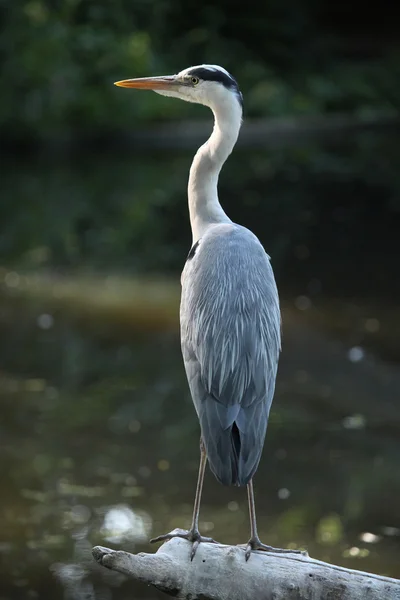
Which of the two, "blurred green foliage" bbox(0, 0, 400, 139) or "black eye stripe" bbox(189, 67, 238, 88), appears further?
"blurred green foliage" bbox(0, 0, 400, 139)

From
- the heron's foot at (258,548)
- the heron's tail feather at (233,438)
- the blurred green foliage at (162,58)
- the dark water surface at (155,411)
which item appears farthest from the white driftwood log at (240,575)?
the blurred green foliage at (162,58)

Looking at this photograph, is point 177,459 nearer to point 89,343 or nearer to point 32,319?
point 89,343

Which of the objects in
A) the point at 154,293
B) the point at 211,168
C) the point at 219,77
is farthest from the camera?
the point at 154,293

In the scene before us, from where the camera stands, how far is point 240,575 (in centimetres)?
372

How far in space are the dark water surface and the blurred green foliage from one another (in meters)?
7.36

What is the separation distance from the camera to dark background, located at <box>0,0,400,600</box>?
630 centimetres

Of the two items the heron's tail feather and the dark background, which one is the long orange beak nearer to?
the heron's tail feather

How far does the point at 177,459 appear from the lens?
23.4 feet

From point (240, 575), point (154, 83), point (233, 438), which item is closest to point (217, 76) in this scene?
point (154, 83)

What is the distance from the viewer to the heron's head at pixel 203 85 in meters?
4.55

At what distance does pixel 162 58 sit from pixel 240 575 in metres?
23.1

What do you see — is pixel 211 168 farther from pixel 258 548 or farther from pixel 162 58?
pixel 162 58

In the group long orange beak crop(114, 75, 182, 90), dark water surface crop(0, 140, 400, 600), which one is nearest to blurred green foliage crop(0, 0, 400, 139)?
dark water surface crop(0, 140, 400, 600)

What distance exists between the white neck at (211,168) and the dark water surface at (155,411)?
6.49ft
